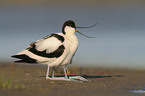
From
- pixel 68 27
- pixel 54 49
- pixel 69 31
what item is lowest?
pixel 54 49

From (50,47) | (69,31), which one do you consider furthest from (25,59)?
(69,31)

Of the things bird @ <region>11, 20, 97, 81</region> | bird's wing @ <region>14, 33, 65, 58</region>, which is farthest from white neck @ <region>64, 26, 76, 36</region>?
bird's wing @ <region>14, 33, 65, 58</region>

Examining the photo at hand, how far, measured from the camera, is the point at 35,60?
28.7ft

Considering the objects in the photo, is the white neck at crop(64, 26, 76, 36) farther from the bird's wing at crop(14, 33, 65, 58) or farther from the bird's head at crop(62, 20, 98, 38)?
the bird's wing at crop(14, 33, 65, 58)

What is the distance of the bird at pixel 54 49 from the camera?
858 cm

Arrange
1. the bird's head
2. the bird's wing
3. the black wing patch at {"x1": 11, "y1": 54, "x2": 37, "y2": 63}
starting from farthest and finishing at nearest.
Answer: the bird's head < the black wing patch at {"x1": 11, "y1": 54, "x2": 37, "y2": 63} < the bird's wing

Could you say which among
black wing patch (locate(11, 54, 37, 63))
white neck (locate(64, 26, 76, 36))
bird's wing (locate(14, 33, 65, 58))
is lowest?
black wing patch (locate(11, 54, 37, 63))

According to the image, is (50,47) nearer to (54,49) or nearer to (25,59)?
(54,49)

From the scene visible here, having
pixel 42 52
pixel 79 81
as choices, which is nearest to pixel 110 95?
pixel 79 81

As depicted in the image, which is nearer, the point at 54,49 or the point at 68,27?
the point at 54,49

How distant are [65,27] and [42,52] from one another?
3.40 ft

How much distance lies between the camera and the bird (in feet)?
28.1

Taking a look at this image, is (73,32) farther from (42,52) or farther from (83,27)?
(42,52)

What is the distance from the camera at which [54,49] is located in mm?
8570
